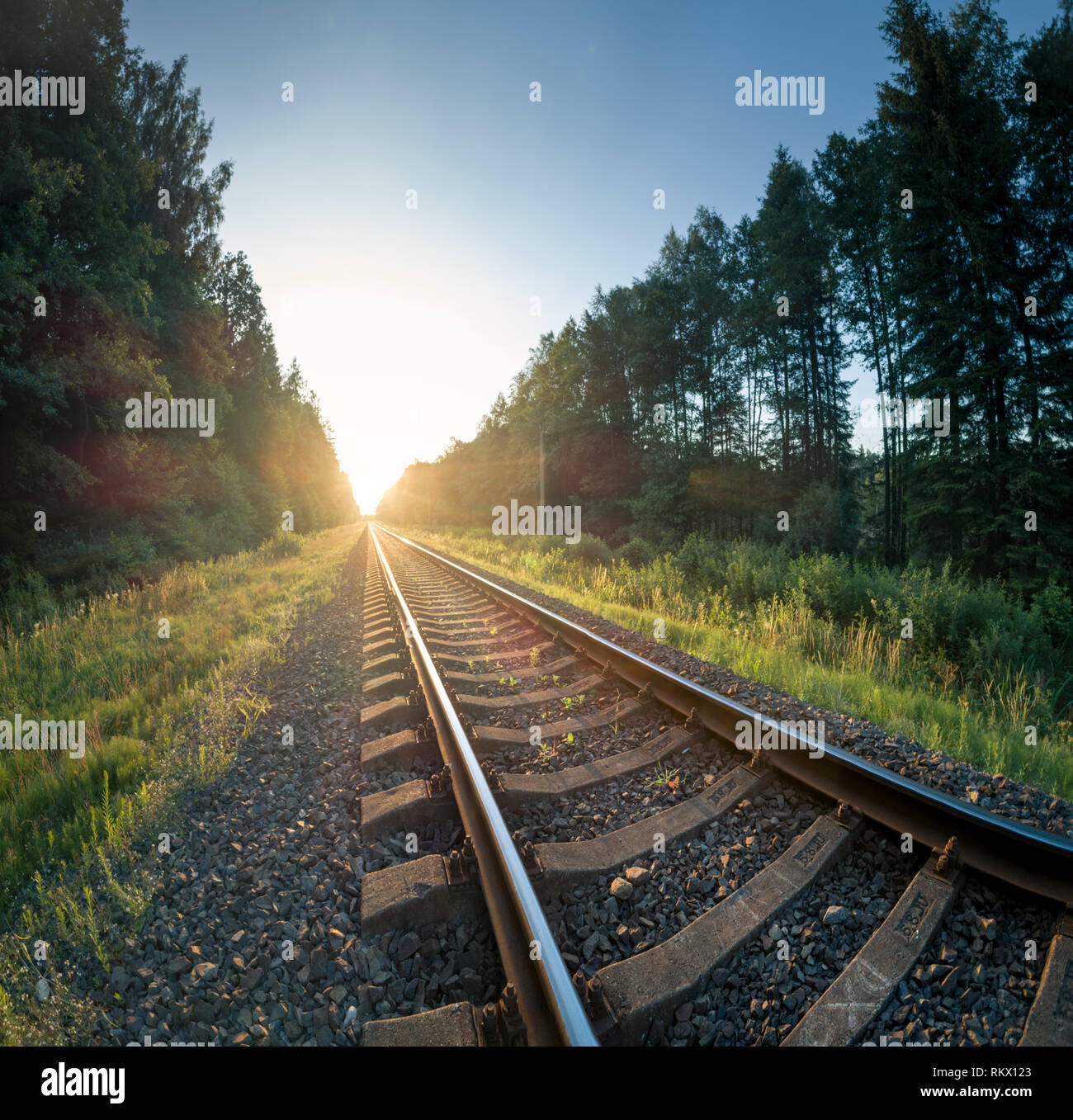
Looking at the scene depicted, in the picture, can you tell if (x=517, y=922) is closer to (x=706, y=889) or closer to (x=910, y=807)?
(x=706, y=889)

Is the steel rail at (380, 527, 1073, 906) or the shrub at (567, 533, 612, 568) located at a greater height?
the shrub at (567, 533, 612, 568)

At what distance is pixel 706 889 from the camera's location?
225cm

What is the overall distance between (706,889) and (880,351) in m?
25.8

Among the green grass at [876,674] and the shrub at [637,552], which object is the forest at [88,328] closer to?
the green grass at [876,674]

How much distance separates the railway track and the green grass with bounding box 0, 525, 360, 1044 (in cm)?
110

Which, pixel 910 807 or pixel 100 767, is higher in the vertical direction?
pixel 910 807

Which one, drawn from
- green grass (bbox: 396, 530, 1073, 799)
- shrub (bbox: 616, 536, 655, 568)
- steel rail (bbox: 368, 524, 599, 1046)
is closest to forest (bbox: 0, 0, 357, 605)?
green grass (bbox: 396, 530, 1073, 799)

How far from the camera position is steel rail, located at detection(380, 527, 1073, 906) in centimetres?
198

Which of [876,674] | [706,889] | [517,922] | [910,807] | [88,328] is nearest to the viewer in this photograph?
[517,922]

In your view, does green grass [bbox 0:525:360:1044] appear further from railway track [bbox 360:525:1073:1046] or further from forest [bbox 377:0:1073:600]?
forest [bbox 377:0:1073:600]

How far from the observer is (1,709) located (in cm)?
482

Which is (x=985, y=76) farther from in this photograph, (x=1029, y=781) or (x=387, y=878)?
(x=387, y=878)

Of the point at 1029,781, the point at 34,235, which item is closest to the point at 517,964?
the point at 1029,781

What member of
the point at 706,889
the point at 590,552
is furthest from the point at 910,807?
the point at 590,552
